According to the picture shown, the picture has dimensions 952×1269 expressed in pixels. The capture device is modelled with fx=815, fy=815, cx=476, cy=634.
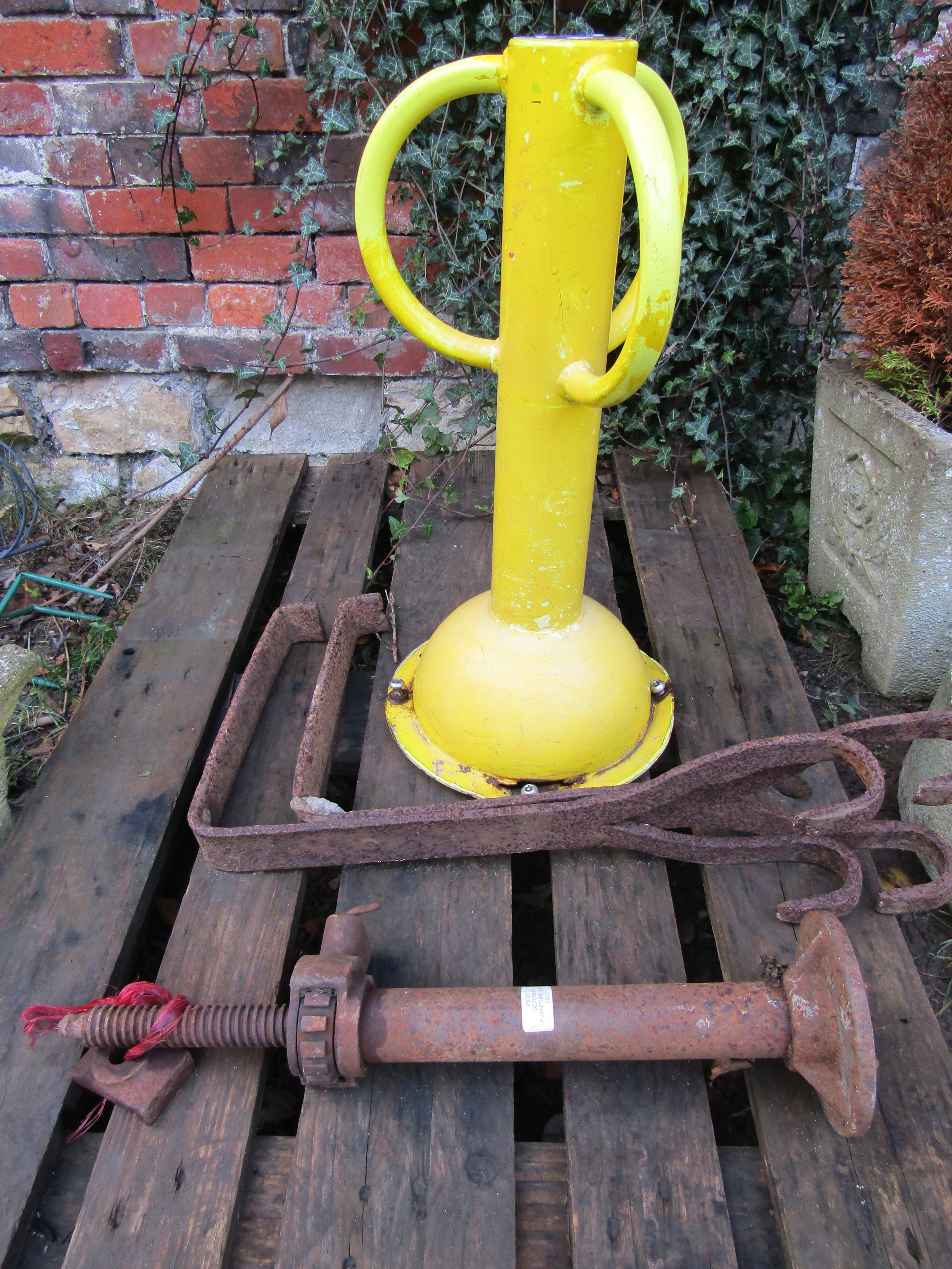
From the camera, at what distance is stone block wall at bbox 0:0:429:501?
6.36 feet

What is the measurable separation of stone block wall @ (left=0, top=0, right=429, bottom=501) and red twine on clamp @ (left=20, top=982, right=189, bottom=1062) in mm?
1607

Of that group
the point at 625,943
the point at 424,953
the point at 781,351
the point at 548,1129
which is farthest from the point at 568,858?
Answer: the point at 781,351

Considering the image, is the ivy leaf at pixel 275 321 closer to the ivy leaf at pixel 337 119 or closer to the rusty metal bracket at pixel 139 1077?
the ivy leaf at pixel 337 119

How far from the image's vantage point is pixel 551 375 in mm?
1162

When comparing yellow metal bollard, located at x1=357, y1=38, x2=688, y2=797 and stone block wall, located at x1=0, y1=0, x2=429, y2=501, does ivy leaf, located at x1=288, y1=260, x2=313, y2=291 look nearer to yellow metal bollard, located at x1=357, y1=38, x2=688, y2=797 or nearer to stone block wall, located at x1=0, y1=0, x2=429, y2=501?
stone block wall, located at x1=0, y1=0, x2=429, y2=501

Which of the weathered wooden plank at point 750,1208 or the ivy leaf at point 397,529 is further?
the ivy leaf at point 397,529

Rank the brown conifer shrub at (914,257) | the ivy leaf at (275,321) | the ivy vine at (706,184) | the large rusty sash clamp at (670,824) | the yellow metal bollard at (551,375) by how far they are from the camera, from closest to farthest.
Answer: the yellow metal bollard at (551,375) → the large rusty sash clamp at (670,824) → the brown conifer shrub at (914,257) → the ivy vine at (706,184) → the ivy leaf at (275,321)

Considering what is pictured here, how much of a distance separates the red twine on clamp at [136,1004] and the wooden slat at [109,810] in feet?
0.13

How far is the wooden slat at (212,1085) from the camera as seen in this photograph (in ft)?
3.09

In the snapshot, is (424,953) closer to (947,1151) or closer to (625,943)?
(625,943)

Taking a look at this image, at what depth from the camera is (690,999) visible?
1.02 meters

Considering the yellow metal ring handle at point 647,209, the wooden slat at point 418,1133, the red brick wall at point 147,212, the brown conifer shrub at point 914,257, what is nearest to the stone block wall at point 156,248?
the red brick wall at point 147,212

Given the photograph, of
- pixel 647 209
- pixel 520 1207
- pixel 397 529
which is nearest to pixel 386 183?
pixel 647 209

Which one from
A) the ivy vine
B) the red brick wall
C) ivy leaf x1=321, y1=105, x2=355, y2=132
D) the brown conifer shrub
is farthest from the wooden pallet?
ivy leaf x1=321, y1=105, x2=355, y2=132
